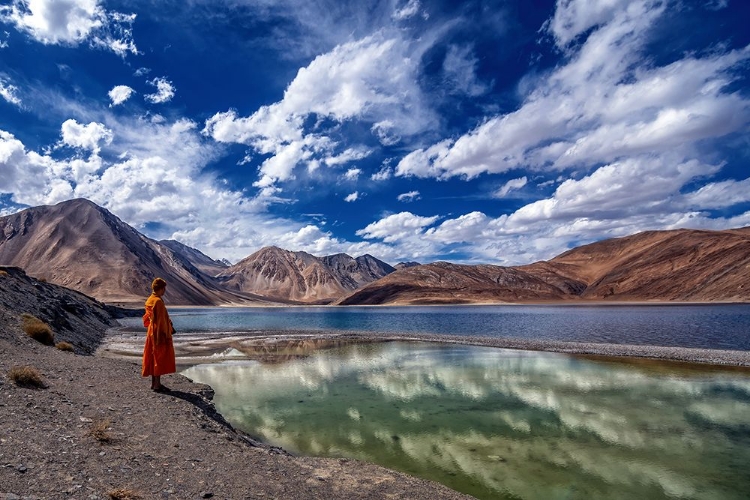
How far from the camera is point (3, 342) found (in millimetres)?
14992

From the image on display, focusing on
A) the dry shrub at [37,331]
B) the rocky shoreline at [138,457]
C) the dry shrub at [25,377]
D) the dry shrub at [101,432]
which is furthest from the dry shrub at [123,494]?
the dry shrub at [37,331]

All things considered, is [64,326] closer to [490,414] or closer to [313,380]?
[313,380]

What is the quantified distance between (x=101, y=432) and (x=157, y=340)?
16.1 ft

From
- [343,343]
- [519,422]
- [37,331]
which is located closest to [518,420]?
[519,422]

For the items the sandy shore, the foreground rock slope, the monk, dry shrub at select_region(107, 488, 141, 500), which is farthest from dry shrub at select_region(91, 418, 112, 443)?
the sandy shore

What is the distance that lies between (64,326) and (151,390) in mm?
24766

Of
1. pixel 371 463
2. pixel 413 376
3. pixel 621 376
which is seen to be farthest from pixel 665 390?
pixel 371 463

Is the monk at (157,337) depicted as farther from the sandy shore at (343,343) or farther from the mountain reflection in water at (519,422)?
the sandy shore at (343,343)

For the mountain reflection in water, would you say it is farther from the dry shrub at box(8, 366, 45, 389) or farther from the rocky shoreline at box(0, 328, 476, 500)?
the dry shrub at box(8, 366, 45, 389)

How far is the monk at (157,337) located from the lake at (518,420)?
357 centimetres

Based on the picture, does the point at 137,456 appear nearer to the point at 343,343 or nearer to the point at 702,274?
the point at 343,343

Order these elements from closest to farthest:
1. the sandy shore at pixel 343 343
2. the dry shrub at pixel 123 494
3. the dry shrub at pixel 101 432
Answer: the dry shrub at pixel 123 494 → the dry shrub at pixel 101 432 → the sandy shore at pixel 343 343

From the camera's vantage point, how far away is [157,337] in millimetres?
13641

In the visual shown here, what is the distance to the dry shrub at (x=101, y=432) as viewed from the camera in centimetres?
875
